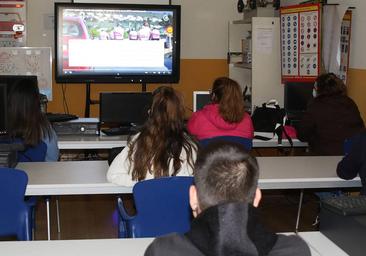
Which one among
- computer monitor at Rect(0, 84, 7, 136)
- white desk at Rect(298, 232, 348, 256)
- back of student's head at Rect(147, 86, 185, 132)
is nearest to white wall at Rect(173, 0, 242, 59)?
computer monitor at Rect(0, 84, 7, 136)

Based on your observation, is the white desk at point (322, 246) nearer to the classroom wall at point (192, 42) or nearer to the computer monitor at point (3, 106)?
the computer monitor at point (3, 106)

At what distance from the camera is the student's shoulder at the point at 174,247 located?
133 centimetres

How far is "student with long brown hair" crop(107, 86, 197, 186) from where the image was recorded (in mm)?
3064

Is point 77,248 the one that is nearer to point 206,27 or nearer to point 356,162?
point 356,162

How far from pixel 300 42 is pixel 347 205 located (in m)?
4.42

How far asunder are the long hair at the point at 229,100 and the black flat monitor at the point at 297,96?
5.07 ft

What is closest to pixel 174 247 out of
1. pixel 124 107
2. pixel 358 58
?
pixel 124 107

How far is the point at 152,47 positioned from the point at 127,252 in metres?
5.17

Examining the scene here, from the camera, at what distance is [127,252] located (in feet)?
6.81

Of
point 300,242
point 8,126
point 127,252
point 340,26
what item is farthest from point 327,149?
point 300,242

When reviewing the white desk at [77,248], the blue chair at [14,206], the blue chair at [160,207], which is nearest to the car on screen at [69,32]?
the blue chair at [14,206]

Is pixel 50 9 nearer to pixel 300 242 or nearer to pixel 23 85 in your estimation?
pixel 23 85

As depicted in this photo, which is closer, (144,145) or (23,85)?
(144,145)

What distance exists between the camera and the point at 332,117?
479 centimetres
